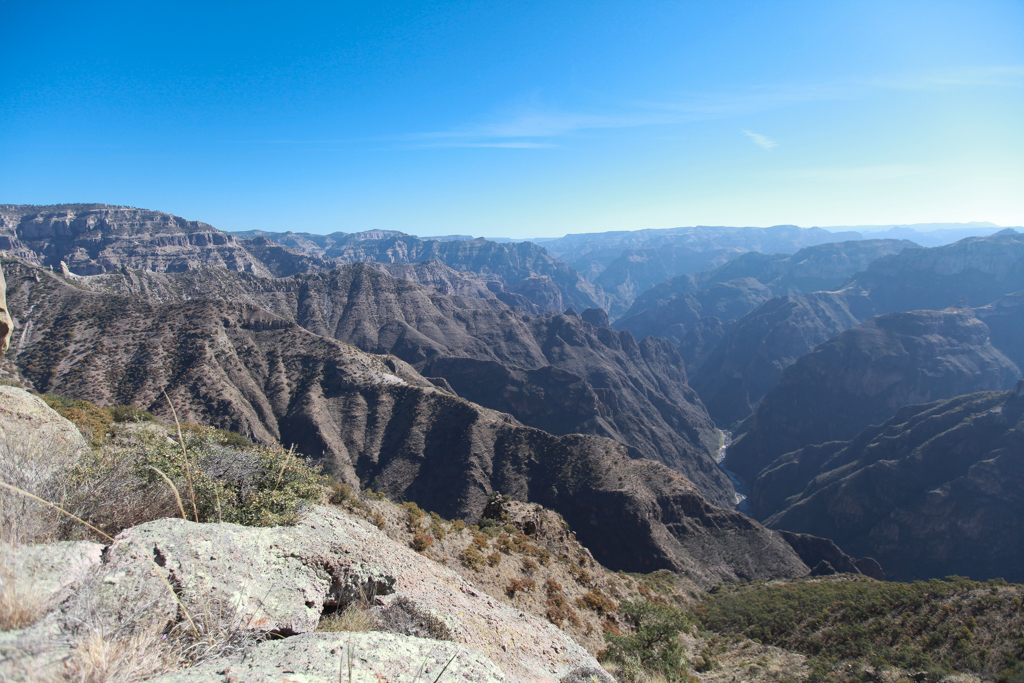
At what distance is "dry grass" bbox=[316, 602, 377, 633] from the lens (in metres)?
7.00

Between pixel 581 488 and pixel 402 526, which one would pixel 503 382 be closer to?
pixel 581 488

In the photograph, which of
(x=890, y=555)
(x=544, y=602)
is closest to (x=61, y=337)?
(x=544, y=602)

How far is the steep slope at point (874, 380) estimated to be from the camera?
14750 centimetres

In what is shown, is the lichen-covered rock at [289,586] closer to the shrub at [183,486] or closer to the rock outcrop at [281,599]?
the rock outcrop at [281,599]

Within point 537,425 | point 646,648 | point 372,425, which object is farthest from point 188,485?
point 537,425

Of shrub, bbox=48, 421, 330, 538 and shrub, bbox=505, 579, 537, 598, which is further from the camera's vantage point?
shrub, bbox=505, 579, 537, 598

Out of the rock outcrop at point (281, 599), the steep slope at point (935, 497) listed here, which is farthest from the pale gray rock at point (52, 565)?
the steep slope at point (935, 497)

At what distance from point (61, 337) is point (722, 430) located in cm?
19358

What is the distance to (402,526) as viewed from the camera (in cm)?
1673

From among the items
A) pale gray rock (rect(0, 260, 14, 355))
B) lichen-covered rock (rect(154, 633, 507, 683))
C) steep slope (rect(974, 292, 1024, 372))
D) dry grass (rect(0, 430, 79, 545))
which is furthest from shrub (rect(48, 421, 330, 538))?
steep slope (rect(974, 292, 1024, 372))

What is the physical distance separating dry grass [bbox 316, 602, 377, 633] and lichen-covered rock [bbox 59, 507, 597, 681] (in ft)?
0.84

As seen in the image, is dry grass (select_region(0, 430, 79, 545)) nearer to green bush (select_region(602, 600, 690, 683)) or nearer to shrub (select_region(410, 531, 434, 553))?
shrub (select_region(410, 531, 434, 553))

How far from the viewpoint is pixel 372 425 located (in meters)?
65.5

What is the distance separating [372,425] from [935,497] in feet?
325
